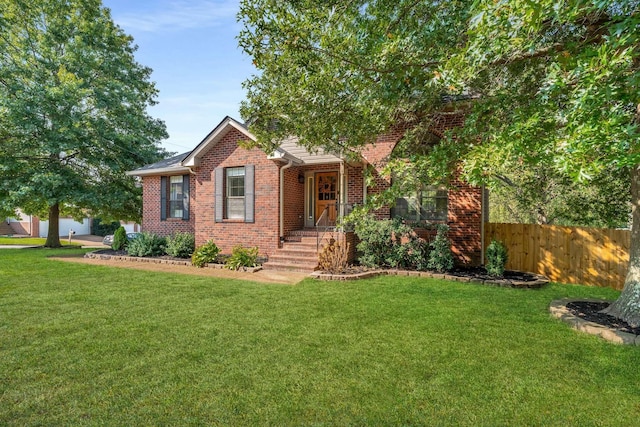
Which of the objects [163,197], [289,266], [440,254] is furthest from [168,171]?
[440,254]

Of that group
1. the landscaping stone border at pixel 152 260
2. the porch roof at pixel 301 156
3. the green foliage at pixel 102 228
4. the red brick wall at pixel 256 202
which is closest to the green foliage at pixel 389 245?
the porch roof at pixel 301 156

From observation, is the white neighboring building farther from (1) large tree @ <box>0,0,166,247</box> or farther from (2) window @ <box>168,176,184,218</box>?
(2) window @ <box>168,176,184,218</box>

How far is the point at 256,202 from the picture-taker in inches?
422

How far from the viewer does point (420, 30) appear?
527 centimetres

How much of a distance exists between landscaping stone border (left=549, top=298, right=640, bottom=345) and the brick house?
406 centimetres

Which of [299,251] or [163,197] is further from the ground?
[163,197]

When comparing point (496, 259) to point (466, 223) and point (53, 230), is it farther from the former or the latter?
point (53, 230)

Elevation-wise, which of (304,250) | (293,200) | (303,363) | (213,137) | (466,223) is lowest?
(303,363)

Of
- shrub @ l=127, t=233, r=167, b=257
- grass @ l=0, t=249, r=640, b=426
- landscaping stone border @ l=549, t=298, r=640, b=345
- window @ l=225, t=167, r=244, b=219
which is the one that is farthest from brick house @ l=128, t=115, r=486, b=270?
landscaping stone border @ l=549, t=298, r=640, b=345

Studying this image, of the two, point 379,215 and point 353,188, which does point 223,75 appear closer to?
point 353,188

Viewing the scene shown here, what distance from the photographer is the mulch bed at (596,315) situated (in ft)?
15.2

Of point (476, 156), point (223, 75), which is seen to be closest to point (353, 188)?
point (223, 75)

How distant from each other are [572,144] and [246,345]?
4.16 m

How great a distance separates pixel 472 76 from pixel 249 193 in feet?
26.4
